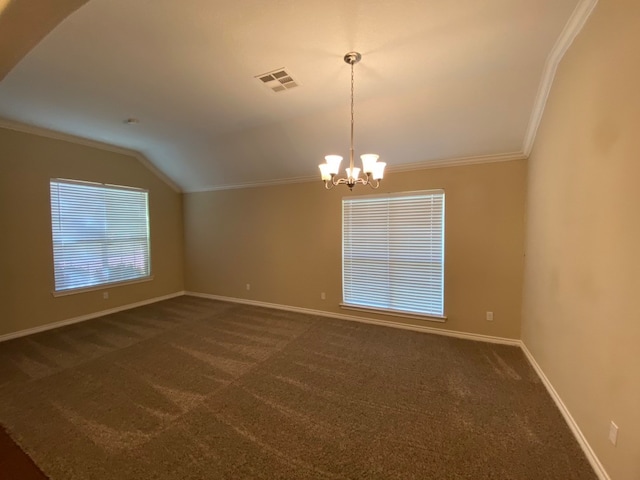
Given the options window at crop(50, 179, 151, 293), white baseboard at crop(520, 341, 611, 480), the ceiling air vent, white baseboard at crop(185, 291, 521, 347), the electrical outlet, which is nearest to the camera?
the electrical outlet

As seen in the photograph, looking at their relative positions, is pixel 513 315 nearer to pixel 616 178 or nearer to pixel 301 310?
pixel 616 178

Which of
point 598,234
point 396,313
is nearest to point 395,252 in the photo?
point 396,313

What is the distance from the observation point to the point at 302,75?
257cm

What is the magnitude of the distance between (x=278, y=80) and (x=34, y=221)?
4.17m

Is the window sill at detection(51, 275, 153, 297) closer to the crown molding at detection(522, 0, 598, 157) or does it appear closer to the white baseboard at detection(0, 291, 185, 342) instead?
the white baseboard at detection(0, 291, 185, 342)

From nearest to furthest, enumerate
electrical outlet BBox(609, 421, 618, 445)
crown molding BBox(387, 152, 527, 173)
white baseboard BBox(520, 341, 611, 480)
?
electrical outlet BBox(609, 421, 618, 445) < white baseboard BBox(520, 341, 611, 480) < crown molding BBox(387, 152, 527, 173)

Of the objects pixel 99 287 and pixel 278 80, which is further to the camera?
pixel 99 287

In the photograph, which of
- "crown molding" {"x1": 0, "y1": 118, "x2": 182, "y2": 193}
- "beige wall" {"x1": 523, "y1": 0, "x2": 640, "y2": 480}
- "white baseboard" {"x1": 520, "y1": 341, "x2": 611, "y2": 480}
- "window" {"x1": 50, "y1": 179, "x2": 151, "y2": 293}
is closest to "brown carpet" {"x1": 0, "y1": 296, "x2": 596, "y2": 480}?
"white baseboard" {"x1": 520, "y1": 341, "x2": 611, "y2": 480}

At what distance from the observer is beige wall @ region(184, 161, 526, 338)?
11.5 feet

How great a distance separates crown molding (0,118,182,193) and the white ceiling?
9.3 inches

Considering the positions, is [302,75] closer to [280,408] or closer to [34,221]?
[280,408]

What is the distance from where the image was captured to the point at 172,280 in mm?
6047

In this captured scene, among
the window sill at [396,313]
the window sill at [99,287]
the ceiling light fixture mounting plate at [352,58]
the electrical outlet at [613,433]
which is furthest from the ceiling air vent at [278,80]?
the window sill at [99,287]

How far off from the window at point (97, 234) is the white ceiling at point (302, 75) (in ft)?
3.34
